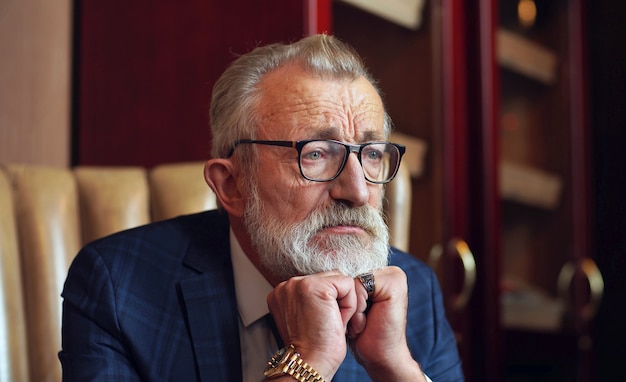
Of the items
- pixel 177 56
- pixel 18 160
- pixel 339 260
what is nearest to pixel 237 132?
pixel 339 260

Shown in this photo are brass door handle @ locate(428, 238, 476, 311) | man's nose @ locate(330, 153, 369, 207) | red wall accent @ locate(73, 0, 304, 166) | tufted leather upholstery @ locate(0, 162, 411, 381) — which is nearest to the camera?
man's nose @ locate(330, 153, 369, 207)

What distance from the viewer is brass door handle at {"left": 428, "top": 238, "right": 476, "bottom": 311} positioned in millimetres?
2338

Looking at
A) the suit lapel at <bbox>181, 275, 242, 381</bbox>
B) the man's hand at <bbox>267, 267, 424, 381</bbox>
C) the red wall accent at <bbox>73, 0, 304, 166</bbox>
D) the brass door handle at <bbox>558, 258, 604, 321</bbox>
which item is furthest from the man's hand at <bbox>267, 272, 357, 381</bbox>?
the brass door handle at <bbox>558, 258, 604, 321</bbox>

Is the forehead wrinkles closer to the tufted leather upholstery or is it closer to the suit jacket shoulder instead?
the suit jacket shoulder

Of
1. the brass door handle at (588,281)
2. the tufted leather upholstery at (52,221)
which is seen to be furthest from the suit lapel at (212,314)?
the brass door handle at (588,281)

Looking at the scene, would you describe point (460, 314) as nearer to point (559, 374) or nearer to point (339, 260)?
point (559, 374)

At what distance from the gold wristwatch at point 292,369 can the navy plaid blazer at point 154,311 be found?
15 cm

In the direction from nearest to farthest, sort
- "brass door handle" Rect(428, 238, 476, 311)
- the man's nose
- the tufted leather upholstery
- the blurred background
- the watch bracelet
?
the watch bracelet → the man's nose → the tufted leather upholstery → the blurred background → "brass door handle" Rect(428, 238, 476, 311)

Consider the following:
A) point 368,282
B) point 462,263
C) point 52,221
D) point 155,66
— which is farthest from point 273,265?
point 462,263

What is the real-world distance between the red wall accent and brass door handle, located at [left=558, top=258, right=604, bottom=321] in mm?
1282

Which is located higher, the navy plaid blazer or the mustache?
the mustache

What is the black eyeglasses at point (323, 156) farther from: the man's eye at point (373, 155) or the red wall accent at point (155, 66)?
the red wall accent at point (155, 66)

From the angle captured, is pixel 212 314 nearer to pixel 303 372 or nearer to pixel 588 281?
pixel 303 372

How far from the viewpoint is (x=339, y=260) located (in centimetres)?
143
